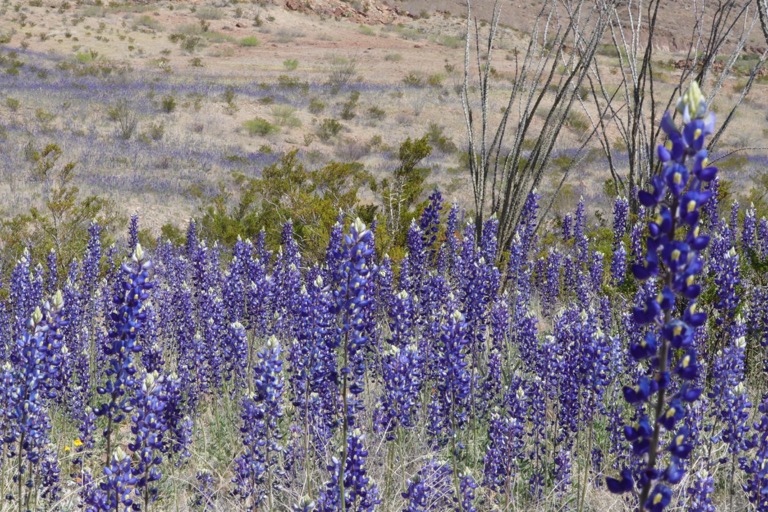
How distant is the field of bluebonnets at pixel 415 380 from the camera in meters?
2.22

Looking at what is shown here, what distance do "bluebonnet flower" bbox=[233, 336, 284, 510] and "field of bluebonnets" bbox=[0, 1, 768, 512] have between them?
0.05ft

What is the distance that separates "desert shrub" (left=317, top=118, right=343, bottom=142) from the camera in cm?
2262

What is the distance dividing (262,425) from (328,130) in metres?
20.3

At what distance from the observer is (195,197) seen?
48.4 feet

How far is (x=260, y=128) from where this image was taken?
22.2m

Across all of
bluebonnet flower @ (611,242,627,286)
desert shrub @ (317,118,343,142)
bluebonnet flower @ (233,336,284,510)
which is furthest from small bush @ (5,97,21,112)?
bluebonnet flower @ (233,336,284,510)

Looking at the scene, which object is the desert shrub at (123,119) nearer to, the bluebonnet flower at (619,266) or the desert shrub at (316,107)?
the desert shrub at (316,107)

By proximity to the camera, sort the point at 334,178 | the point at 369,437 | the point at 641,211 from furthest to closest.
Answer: the point at 334,178, the point at 641,211, the point at 369,437

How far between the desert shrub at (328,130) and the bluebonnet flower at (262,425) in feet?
64.7

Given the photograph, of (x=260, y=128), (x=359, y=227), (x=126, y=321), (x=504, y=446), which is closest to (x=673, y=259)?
(x=359, y=227)

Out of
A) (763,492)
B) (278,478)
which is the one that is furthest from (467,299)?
(763,492)

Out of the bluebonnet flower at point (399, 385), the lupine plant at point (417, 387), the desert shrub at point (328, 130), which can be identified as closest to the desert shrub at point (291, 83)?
the desert shrub at point (328, 130)

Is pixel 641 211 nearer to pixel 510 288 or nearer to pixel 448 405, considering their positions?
pixel 510 288

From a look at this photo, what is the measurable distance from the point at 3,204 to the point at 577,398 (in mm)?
12719
